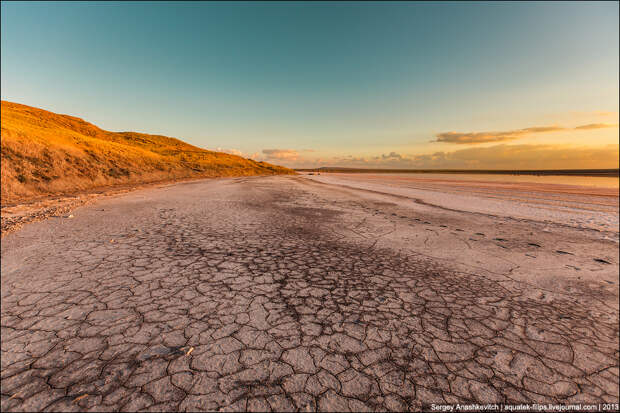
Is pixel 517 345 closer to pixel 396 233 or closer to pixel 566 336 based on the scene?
pixel 566 336

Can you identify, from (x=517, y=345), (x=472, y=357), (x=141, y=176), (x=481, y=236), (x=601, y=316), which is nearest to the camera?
(x=472, y=357)

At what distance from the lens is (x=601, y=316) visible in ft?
8.91

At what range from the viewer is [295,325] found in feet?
7.42

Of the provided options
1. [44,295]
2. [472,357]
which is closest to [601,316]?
[472,357]

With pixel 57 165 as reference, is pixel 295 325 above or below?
below

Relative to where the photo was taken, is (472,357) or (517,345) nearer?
(472,357)

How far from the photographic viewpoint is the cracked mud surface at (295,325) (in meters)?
1.62

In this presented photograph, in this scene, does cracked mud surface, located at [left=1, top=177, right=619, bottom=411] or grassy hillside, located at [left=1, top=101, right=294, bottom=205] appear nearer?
cracked mud surface, located at [left=1, top=177, right=619, bottom=411]

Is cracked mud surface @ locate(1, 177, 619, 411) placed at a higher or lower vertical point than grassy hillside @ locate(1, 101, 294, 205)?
lower

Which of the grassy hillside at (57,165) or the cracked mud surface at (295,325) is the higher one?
the grassy hillside at (57,165)

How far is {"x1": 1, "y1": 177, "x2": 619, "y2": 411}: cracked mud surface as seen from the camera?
162 cm

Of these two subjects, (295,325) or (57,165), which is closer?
(295,325)

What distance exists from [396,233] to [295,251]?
269 cm

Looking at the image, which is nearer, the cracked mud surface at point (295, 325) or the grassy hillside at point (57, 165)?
the cracked mud surface at point (295, 325)
